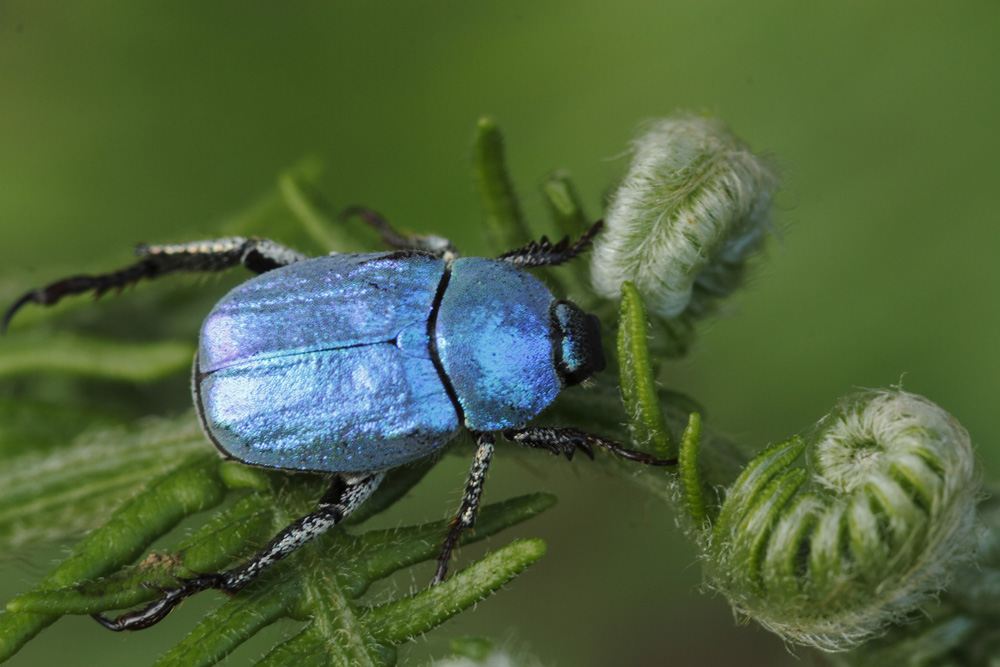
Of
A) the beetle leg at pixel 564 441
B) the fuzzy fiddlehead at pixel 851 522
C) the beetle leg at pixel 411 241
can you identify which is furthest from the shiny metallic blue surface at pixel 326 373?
the fuzzy fiddlehead at pixel 851 522

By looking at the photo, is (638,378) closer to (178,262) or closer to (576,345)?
(576,345)

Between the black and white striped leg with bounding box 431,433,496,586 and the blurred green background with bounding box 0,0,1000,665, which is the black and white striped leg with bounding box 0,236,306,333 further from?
the blurred green background with bounding box 0,0,1000,665

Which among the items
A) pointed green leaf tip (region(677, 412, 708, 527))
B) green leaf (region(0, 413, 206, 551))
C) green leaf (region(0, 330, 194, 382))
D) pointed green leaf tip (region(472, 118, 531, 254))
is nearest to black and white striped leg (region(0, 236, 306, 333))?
green leaf (region(0, 330, 194, 382))

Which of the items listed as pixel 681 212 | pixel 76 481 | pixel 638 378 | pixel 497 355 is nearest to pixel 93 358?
pixel 76 481

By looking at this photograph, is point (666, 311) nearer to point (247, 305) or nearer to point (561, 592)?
point (247, 305)

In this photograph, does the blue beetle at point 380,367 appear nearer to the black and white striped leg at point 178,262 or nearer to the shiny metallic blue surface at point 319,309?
the shiny metallic blue surface at point 319,309

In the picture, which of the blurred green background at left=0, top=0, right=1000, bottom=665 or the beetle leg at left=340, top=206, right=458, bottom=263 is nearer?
the beetle leg at left=340, top=206, right=458, bottom=263

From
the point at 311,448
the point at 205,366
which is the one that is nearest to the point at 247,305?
the point at 205,366
